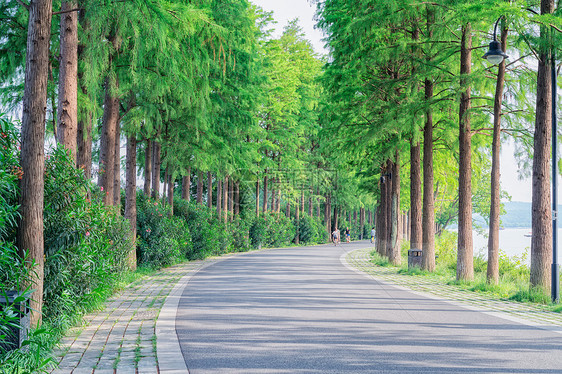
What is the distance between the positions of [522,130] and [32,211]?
1478 centimetres

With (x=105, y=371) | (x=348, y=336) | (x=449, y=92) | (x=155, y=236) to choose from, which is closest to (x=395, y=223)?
(x=449, y=92)

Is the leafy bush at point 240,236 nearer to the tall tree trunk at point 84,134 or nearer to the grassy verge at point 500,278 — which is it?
the grassy verge at point 500,278

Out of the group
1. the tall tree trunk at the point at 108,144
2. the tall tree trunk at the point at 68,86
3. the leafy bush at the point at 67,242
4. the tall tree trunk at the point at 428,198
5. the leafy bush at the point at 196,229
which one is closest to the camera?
the leafy bush at the point at 67,242

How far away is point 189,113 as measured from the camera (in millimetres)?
16641

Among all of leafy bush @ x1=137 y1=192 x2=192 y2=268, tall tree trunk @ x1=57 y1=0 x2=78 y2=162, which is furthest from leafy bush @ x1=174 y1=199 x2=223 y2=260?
tall tree trunk @ x1=57 y1=0 x2=78 y2=162

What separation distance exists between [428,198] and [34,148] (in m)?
14.8

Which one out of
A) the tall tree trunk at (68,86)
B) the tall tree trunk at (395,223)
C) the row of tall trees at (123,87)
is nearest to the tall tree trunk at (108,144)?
the row of tall trees at (123,87)

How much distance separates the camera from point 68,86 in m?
10.3

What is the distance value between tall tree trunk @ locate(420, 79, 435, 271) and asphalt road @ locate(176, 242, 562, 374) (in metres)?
5.94

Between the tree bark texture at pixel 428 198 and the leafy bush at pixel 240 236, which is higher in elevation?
the tree bark texture at pixel 428 198

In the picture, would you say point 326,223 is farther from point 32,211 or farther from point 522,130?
point 32,211

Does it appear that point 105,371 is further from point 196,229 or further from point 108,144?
point 196,229

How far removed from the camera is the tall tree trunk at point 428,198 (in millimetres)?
18766

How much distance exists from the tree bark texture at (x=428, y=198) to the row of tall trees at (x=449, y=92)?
1.4 inches
